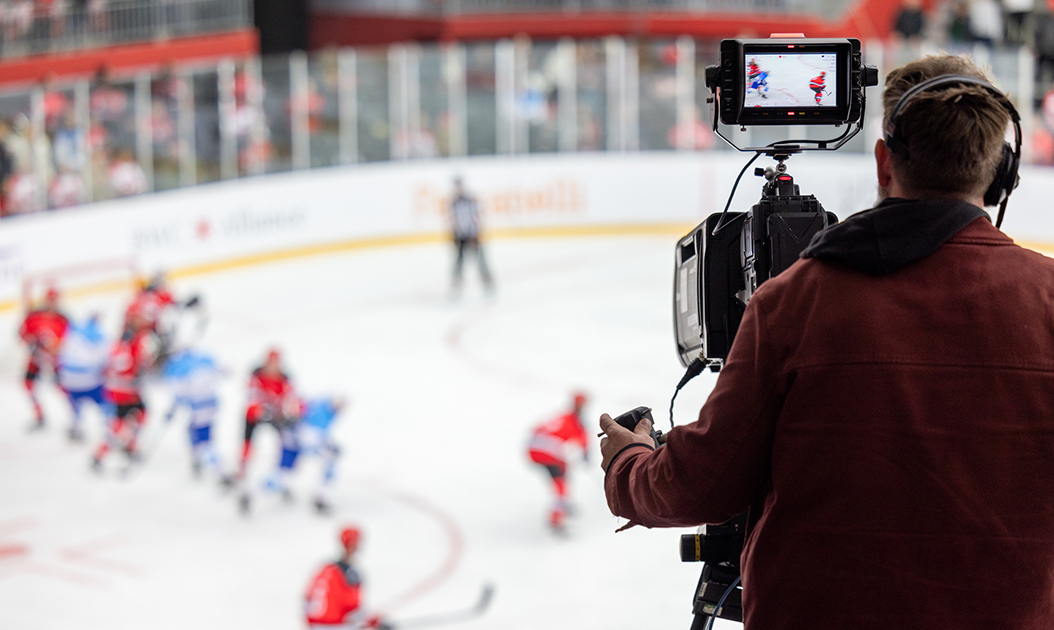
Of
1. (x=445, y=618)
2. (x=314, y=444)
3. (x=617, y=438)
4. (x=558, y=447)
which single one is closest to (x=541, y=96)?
(x=314, y=444)

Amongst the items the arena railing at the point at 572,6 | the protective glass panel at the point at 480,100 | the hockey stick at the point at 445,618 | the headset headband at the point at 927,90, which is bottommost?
the hockey stick at the point at 445,618

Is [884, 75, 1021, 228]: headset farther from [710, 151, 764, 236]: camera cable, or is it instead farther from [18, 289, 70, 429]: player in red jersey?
[18, 289, 70, 429]: player in red jersey

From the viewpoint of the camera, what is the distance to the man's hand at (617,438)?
1.53 metres

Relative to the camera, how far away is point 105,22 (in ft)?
57.3

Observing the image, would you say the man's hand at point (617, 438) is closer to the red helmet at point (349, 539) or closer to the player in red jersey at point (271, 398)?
the red helmet at point (349, 539)

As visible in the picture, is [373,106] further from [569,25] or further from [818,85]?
[818,85]

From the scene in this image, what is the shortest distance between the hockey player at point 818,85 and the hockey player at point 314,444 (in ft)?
21.5

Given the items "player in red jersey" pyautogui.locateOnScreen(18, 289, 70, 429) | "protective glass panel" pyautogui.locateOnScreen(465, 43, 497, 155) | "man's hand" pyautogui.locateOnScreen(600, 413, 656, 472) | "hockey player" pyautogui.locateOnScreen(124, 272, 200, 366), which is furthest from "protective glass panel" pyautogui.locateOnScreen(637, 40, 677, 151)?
"man's hand" pyautogui.locateOnScreen(600, 413, 656, 472)

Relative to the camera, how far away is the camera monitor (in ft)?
5.42

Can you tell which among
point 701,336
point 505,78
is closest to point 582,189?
point 505,78

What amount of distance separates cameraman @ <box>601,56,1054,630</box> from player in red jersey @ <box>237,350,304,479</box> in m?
6.98

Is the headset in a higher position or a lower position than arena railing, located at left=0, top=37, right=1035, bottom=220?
lower

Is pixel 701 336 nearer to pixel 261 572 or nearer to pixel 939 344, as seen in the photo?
pixel 939 344

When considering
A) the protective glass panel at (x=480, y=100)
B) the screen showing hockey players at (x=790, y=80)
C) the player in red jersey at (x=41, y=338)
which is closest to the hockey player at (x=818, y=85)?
the screen showing hockey players at (x=790, y=80)
